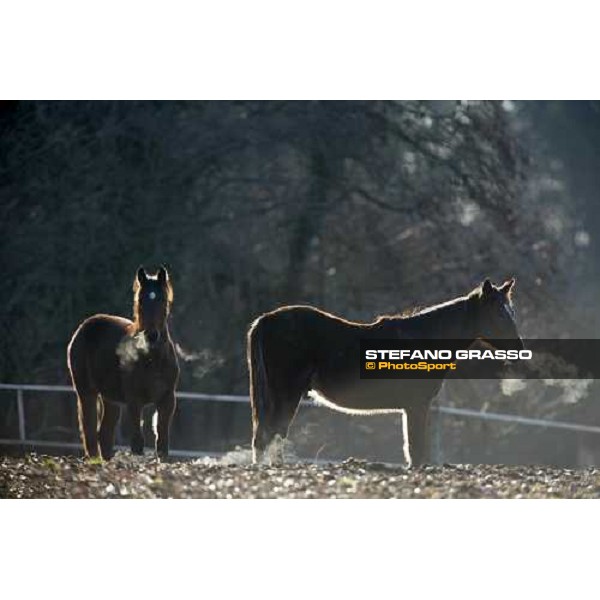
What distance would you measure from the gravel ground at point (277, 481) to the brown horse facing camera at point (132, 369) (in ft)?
1.36

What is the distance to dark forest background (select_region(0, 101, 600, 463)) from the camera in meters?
10.1

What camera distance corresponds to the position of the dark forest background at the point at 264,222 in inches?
398

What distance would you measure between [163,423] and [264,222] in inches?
118

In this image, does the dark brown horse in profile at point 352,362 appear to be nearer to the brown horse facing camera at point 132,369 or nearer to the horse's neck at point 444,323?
the horse's neck at point 444,323

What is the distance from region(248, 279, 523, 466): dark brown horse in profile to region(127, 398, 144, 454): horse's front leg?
0.95 meters

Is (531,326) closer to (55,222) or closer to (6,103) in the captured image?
(55,222)

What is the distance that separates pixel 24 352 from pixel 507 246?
5344mm

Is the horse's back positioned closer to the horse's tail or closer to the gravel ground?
the gravel ground

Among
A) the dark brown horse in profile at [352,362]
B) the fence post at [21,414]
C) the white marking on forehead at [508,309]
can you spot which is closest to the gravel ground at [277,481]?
the dark brown horse in profile at [352,362]

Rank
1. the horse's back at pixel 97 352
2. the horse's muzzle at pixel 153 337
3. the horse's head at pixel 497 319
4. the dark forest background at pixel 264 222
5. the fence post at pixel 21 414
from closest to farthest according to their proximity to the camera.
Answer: the horse's head at pixel 497 319 < the horse's muzzle at pixel 153 337 < the horse's back at pixel 97 352 < the dark forest background at pixel 264 222 < the fence post at pixel 21 414

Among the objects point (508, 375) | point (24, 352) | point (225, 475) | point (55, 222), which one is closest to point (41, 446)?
point (24, 352)

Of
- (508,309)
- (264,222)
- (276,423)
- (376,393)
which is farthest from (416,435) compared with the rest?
(264,222)

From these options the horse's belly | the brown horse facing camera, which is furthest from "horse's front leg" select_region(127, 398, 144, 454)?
the horse's belly

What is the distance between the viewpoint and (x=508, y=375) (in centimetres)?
966
